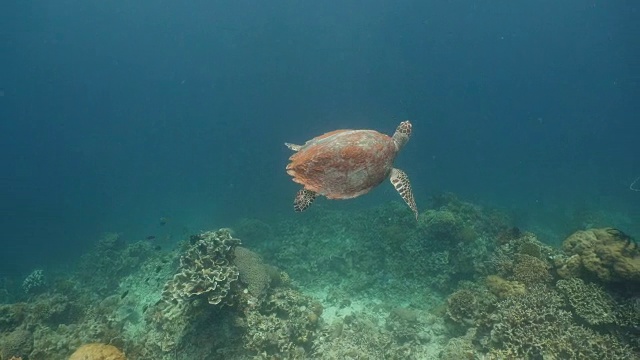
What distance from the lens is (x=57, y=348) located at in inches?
328

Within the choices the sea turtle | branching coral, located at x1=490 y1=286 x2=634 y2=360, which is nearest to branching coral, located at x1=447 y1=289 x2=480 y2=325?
branching coral, located at x1=490 y1=286 x2=634 y2=360

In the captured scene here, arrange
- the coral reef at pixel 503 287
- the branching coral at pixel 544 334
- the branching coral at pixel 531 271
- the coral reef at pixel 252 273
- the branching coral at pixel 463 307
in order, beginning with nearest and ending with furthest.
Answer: the branching coral at pixel 544 334 → the coral reef at pixel 503 287 → the branching coral at pixel 531 271 → the branching coral at pixel 463 307 → the coral reef at pixel 252 273

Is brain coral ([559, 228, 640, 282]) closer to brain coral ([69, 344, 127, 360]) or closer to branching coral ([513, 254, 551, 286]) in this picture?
branching coral ([513, 254, 551, 286])

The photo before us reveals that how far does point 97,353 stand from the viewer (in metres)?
6.59

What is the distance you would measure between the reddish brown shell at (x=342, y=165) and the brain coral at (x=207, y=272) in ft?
9.55

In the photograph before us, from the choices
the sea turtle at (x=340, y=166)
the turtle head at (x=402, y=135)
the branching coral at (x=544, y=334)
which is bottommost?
the branching coral at (x=544, y=334)

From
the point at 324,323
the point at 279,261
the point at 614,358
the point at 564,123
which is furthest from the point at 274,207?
the point at 564,123

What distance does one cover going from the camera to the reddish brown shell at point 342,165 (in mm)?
6590

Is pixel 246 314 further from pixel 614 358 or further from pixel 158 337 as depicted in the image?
pixel 614 358

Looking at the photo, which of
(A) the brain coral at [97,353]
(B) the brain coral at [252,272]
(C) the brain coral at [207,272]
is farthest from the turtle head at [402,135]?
(A) the brain coral at [97,353]

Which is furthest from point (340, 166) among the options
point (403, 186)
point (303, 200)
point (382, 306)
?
point (382, 306)

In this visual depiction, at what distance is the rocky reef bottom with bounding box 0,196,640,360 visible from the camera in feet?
21.6

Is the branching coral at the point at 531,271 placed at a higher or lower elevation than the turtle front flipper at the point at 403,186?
lower

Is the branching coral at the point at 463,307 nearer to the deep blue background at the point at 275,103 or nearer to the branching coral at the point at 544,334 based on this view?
the branching coral at the point at 544,334
